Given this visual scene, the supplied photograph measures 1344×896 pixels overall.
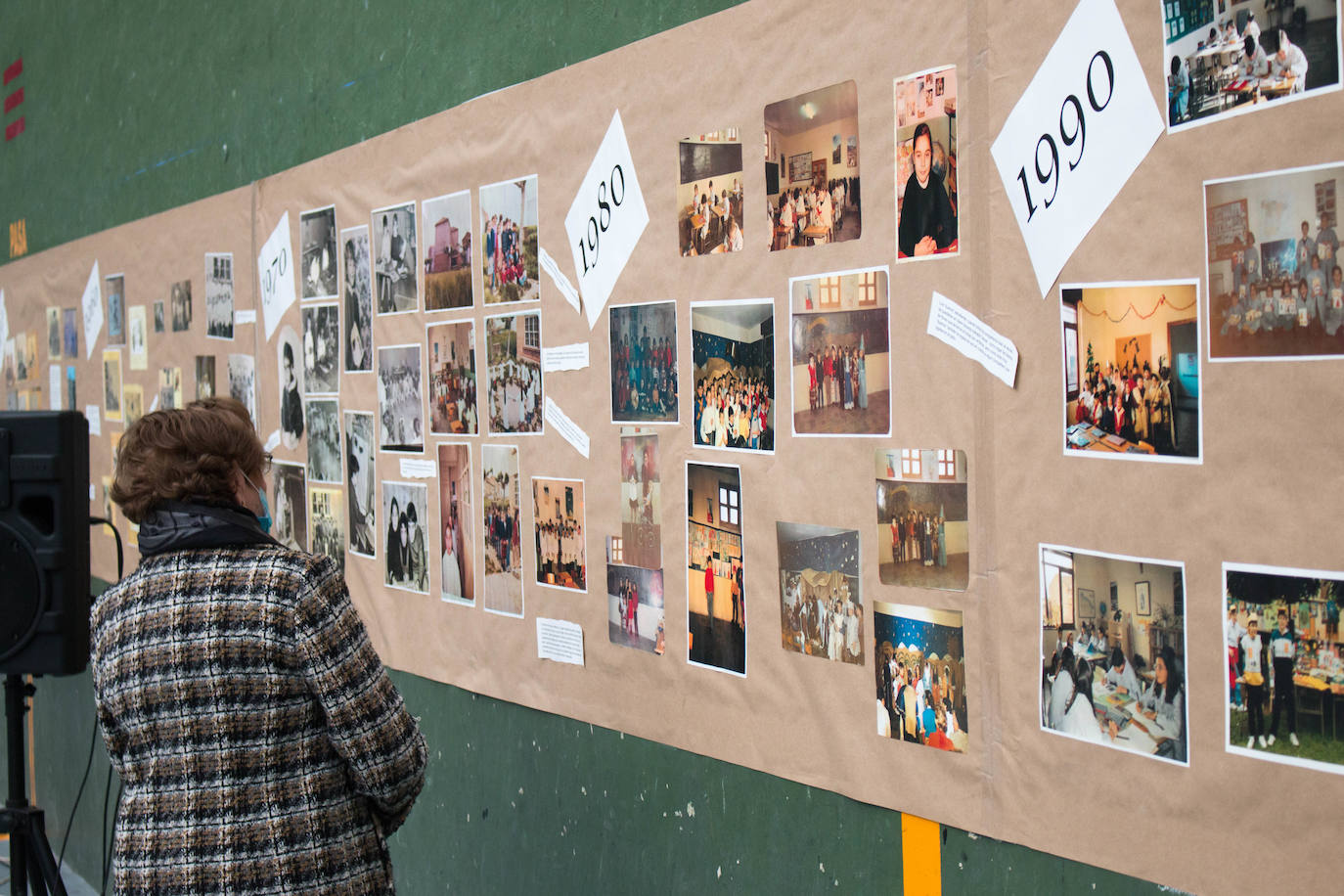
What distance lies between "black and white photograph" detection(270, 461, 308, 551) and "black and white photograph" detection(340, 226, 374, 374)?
454 millimetres

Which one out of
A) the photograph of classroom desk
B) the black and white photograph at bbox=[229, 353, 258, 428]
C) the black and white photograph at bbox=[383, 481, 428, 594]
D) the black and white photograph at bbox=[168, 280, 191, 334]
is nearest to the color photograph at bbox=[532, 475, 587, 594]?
the photograph of classroom desk

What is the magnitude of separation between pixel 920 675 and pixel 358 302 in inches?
71.2

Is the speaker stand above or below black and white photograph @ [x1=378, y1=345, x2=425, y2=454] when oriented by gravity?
below

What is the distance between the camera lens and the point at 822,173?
1678mm

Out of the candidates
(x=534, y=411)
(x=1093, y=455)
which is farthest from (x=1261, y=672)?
(x=534, y=411)

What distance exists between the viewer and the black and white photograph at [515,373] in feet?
7.47

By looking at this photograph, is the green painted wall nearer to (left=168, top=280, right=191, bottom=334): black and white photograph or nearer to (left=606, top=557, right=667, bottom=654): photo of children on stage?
(left=606, top=557, right=667, bottom=654): photo of children on stage

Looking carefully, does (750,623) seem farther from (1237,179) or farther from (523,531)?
(1237,179)
